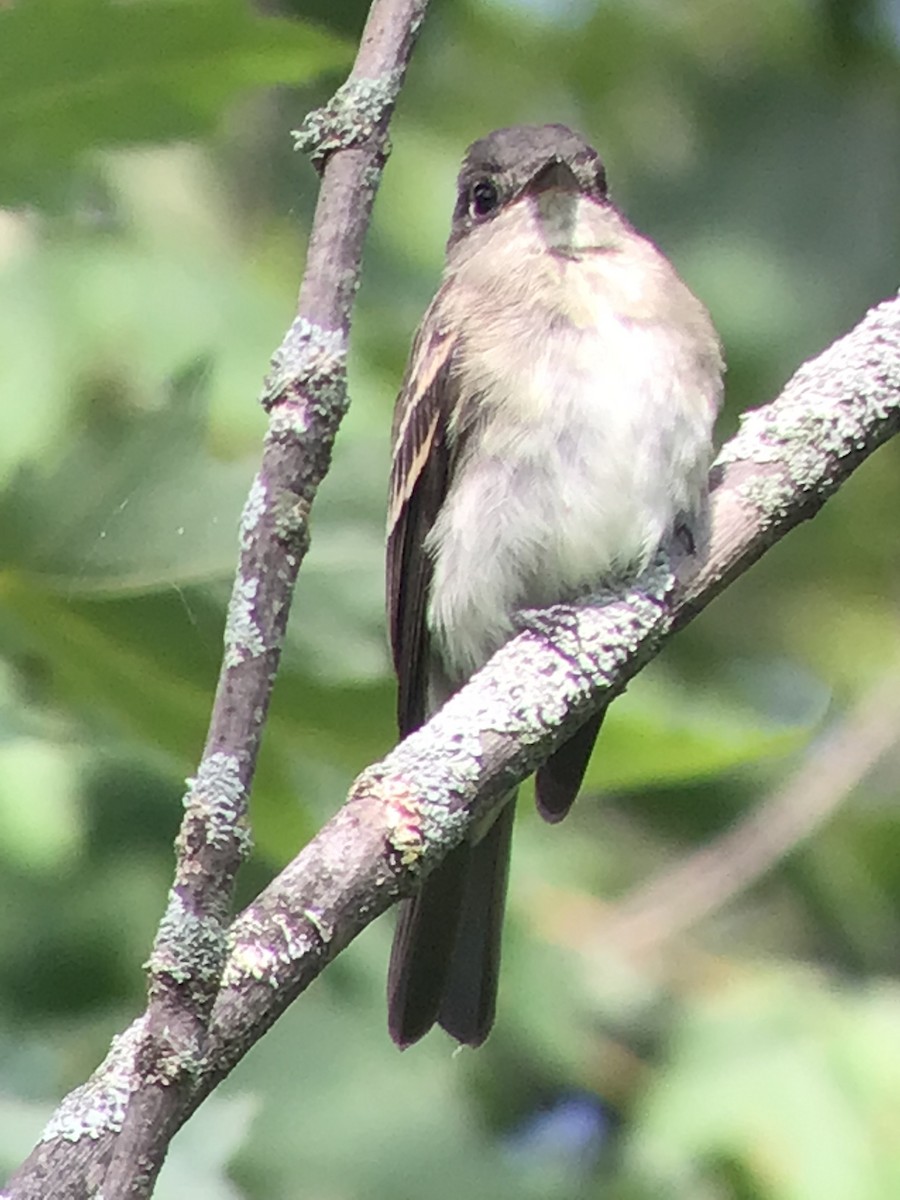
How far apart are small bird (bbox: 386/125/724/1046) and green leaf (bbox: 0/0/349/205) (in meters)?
0.27

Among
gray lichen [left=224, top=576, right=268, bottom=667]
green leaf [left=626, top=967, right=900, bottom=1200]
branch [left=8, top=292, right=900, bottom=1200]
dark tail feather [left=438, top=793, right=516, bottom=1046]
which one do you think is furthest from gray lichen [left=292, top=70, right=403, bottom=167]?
green leaf [left=626, top=967, right=900, bottom=1200]

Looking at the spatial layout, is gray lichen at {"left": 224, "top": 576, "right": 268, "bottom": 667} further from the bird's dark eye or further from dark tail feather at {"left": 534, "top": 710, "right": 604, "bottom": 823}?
the bird's dark eye

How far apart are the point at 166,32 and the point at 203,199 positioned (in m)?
0.83

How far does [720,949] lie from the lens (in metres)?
2.54

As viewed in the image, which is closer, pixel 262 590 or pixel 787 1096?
pixel 262 590

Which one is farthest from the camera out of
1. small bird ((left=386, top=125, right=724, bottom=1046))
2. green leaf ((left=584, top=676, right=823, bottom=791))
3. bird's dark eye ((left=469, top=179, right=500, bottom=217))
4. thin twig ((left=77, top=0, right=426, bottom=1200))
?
bird's dark eye ((left=469, top=179, right=500, bottom=217))

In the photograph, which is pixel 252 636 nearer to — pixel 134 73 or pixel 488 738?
pixel 488 738

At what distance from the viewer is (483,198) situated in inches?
75.2

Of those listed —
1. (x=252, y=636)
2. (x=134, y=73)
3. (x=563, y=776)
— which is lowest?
(x=252, y=636)

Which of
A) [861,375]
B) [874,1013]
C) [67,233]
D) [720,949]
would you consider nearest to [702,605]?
[861,375]

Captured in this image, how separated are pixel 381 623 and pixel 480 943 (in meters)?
0.35

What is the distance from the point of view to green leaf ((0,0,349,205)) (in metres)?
1.59

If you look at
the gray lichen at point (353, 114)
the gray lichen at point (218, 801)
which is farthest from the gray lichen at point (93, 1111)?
the gray lichen at point (353, 114)

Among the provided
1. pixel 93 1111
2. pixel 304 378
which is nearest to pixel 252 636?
pixel 304 378
